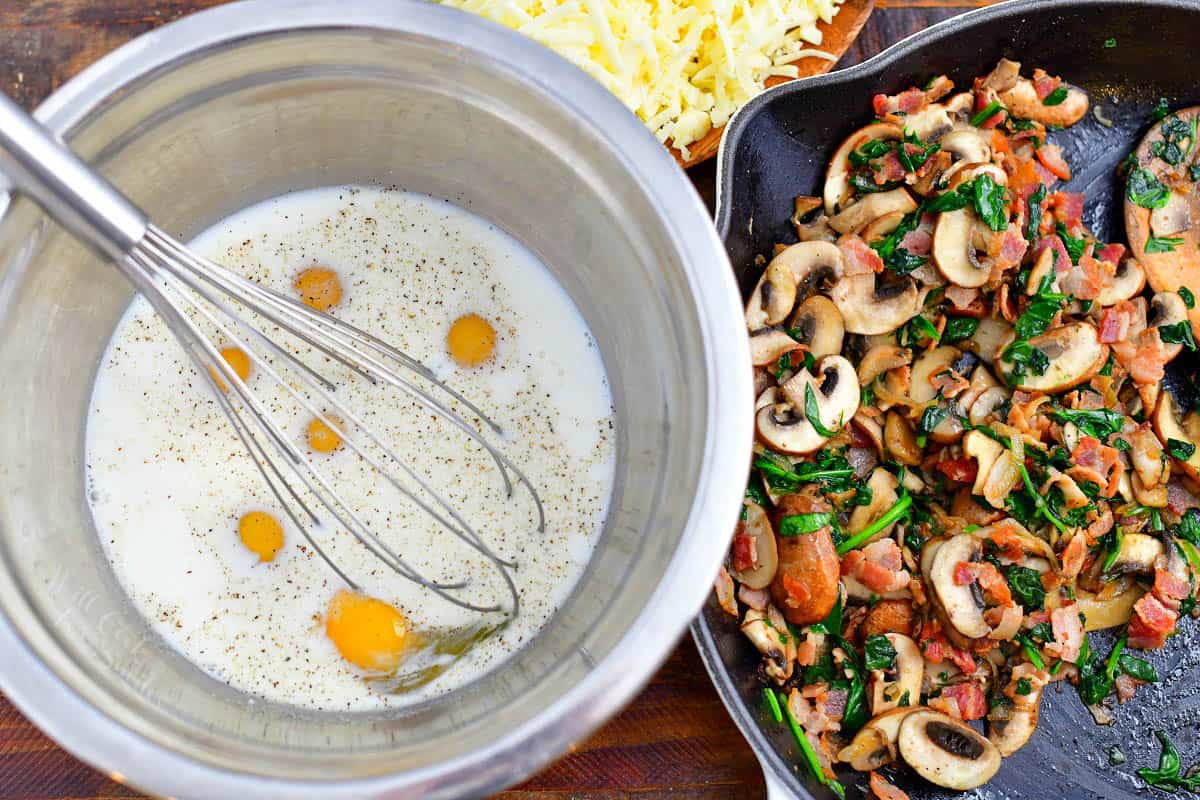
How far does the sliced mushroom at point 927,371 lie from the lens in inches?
74.4

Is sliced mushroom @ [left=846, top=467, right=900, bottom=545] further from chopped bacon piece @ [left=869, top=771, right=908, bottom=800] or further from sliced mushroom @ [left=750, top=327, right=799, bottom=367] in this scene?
chopped bacon piece @ [left=869, top=771, right=908, bottom=800]

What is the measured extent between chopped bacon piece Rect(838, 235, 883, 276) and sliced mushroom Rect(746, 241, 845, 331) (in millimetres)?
15

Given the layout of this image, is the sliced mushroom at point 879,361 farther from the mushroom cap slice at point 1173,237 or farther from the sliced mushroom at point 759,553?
the mushroom cap slice at point 1173,237

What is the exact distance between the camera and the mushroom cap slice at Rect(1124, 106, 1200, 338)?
2.03m

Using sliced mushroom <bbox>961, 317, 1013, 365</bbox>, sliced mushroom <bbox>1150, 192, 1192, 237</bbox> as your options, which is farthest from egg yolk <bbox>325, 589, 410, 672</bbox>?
sliced mushroom <bbox>1150, 192, 1192, 237</bbox>

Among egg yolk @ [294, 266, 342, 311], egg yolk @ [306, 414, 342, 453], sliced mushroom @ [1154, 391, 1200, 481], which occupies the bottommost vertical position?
sliced mushroom @ [1154, 391, 1200, 481]

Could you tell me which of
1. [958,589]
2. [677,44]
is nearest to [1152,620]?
[958,589]

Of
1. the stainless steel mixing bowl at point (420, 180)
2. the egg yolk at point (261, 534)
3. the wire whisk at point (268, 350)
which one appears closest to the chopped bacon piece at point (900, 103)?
the stainless steel mixing bowl at point (420, 180)

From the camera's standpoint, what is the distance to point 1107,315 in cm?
195

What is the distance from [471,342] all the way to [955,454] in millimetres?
910

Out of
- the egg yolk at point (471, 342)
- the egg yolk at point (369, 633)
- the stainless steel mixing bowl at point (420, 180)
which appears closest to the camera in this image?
the stainless steel mixing bowl at point (420, 180)

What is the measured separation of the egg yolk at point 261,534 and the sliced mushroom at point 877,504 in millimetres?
1006

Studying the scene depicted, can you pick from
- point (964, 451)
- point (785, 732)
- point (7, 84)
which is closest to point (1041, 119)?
point (964, 451)

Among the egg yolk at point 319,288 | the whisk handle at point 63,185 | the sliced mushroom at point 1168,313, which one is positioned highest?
the whisk handle at point 63,185
